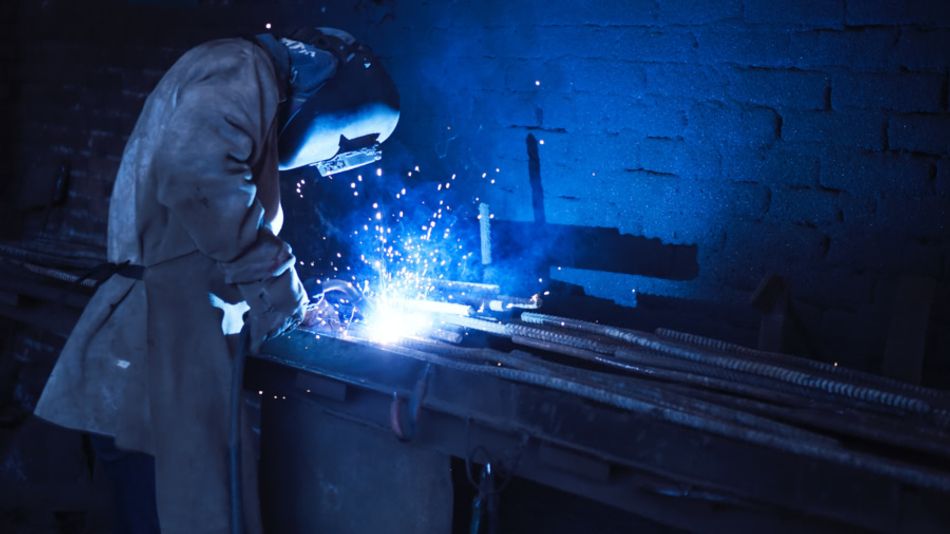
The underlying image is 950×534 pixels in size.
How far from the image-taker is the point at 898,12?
9.71 feet

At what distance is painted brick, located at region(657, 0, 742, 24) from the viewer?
128 inches

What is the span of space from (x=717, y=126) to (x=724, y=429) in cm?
179

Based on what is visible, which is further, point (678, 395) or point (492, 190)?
point (492, 190)

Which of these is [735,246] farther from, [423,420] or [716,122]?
[423,420]

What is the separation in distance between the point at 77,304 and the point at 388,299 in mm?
1249

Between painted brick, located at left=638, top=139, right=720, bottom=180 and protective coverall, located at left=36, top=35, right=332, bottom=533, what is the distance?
1644 millimetres

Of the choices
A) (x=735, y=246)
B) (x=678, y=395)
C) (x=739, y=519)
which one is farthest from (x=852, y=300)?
(x=739, y=519)

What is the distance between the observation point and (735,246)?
3410 mm

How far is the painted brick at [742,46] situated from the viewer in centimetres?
320

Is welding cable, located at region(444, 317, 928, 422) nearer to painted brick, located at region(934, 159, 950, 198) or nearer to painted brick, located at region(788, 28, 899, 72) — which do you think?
painted brick, located at region(934, 159, 950, 198)

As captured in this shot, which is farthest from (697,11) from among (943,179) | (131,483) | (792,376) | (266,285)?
(131,483)

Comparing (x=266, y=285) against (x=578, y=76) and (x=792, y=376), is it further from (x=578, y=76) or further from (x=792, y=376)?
(x=578, y=76)

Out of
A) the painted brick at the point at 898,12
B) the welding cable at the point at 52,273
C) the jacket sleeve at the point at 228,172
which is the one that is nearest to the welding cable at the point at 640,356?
the jacket sleeve at the point at 228,172

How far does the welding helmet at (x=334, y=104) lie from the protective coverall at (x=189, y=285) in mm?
129
